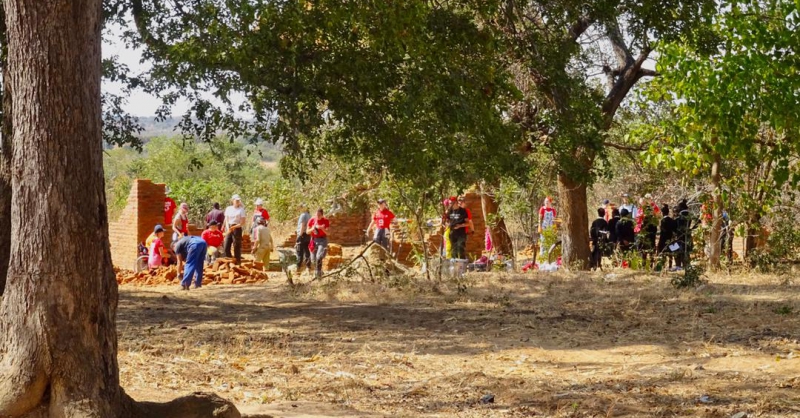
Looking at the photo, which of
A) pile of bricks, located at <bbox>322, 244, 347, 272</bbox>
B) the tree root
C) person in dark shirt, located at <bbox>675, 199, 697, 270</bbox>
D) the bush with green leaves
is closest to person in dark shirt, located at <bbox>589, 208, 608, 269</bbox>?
person in dark shirt, located at <bbox>675, 199, 697, 270</bbox>

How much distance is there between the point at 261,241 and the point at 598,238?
750cm

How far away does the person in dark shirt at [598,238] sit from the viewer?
18.0 meters

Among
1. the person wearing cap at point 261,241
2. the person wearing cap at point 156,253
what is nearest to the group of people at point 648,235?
the person wearing cap at point 261,241

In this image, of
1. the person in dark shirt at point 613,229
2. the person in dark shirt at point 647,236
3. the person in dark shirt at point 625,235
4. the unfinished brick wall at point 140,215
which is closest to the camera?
the person in dark shirt at point 647,236

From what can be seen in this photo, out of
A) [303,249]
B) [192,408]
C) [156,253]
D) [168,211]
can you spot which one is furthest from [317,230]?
[192,408]

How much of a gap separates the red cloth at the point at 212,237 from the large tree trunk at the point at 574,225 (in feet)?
24.3

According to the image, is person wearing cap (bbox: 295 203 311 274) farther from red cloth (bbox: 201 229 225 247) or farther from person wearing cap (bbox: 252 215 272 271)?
red cloth (bbox: 201 229 225 247)

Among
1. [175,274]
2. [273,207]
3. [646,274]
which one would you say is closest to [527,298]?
[646,274]

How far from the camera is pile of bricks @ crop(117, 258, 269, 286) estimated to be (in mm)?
17984

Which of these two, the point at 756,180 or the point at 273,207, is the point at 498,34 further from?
the point at 273,207

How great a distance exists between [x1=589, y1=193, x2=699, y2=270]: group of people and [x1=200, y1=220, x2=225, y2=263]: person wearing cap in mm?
7846

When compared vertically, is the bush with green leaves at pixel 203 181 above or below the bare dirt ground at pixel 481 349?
above

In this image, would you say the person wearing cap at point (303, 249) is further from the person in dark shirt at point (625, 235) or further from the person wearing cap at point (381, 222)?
the person in dark shirt at point (625, 235)

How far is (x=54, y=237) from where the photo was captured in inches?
202
